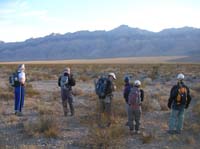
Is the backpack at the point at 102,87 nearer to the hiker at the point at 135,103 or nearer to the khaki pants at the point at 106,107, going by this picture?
the khaki pants at the point at 106,107

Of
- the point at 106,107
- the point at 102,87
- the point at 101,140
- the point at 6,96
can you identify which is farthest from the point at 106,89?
the point at 6,96

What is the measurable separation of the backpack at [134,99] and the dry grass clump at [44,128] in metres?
2.14

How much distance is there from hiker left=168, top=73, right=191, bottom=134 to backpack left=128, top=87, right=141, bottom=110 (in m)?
0.85

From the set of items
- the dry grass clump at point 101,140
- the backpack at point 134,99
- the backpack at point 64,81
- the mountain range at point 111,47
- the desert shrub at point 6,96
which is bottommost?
the dry grass clump at point 101,140

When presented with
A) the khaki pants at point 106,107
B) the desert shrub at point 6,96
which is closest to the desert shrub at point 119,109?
the khaki pants at point 106,107

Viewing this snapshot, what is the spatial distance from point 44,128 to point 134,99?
260 centimetres

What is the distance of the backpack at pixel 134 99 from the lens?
1184cm

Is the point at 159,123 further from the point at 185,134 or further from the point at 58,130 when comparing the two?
the point at 58,130

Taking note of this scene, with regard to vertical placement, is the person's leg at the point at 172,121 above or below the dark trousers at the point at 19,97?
below

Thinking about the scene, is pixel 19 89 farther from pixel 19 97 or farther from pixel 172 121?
pixel 172 121

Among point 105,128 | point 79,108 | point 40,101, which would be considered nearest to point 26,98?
point 40,101

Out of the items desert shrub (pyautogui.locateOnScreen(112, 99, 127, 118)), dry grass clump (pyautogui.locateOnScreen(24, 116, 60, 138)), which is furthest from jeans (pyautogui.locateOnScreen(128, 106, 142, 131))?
desert shrub (pyautogui.locateOnScreen(112, 99, 127, 118))

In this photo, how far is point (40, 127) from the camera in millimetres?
12188

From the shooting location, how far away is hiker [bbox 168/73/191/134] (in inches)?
466
